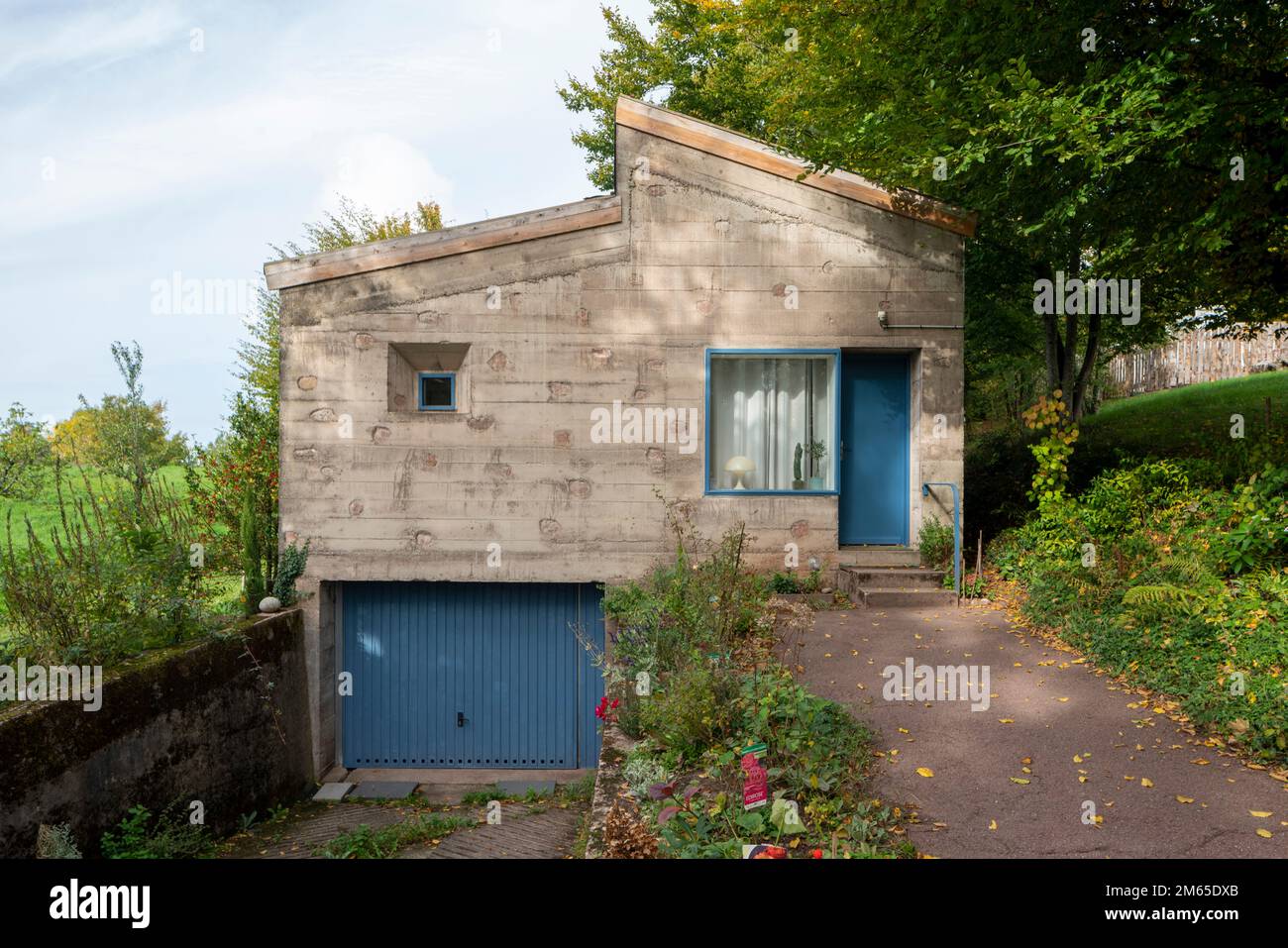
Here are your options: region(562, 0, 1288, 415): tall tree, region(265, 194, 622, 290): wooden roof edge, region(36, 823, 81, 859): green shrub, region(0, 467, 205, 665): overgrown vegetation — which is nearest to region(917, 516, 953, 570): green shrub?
region(562, 0, 1288, 415): tall tree

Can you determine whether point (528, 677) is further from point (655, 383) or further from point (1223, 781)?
point (1223, 781)

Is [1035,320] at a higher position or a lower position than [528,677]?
higher

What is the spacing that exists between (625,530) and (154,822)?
18.2 ft

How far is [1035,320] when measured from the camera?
15562 mm

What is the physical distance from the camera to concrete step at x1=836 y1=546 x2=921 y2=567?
944 centimetres

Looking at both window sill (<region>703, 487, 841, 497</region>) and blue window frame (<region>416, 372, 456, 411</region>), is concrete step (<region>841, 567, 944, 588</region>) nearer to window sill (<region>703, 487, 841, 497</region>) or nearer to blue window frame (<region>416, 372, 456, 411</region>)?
window sill (<region>703, 487, 841, 497</region>)

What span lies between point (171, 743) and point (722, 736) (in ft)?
17.8

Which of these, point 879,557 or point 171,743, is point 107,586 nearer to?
point 171,743

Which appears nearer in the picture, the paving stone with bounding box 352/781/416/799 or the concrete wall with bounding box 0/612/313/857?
the concrete wall with bounding box 0/612/313/857

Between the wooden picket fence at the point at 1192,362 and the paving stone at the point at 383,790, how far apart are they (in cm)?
2041

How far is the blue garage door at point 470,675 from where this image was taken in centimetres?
988

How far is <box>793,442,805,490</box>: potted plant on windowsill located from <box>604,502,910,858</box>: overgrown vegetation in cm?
225
